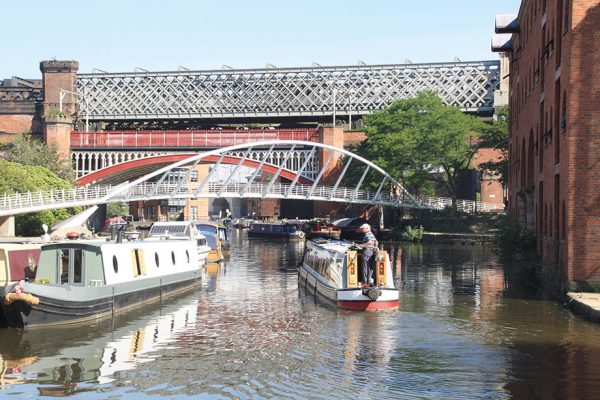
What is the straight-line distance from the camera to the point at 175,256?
136ft

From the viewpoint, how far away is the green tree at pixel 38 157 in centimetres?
9462

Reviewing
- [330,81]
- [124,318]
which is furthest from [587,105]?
[330,81]

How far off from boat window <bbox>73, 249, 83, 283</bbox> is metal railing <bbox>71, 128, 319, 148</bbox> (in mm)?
73346

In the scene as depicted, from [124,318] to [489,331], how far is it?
39.7ft

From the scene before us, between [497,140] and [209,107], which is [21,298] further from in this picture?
[209,107]

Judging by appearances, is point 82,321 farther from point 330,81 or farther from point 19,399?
point 330,81

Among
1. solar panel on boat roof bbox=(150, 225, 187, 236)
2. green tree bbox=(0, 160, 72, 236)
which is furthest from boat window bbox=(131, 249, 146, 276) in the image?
green tree bbox=(0, 160, 72, 236)

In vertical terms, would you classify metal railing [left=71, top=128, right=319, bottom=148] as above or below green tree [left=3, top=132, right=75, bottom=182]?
above

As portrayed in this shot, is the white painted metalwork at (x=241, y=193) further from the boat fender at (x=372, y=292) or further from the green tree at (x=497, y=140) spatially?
the boat fender at (x=372, y=292)

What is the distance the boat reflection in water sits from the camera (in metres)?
22.6

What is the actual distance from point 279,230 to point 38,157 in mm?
25398

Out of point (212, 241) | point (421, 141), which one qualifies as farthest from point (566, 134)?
point (421, 141)

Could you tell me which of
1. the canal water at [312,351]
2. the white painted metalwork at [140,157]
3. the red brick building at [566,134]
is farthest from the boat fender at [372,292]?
the white painted metalwork at [140,157]

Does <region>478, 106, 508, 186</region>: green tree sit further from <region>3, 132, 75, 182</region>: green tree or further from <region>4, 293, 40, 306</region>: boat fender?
<region>4, 293, 40, 306</region>: boat fender
